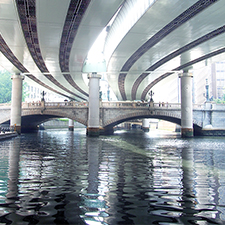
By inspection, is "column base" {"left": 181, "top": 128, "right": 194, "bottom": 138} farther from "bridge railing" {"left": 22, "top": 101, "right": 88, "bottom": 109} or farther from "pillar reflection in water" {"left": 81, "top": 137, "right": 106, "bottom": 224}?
"pillar reflection in water" {"left": 81, "top": 137, "right": 106, "bottom": 224}

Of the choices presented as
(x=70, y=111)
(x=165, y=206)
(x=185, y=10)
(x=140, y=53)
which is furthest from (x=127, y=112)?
(x=165, y=206)

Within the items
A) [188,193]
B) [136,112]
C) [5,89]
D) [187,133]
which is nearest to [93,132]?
[136,112]

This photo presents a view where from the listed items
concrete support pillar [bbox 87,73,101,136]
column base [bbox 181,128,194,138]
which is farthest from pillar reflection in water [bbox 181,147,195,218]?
column base [bbox 181,128,194,138]

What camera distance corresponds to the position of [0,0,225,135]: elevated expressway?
16.5m

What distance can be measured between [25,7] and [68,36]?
18.7ft

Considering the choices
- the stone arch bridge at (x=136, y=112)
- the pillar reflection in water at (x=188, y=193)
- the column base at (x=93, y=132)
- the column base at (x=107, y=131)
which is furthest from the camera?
the column base at (x=107, y=131)

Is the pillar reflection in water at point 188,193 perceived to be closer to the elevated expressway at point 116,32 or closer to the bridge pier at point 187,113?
the elevated expressway at point 116,32

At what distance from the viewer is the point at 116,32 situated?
23.6 m

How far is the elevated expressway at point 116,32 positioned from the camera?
651 inches

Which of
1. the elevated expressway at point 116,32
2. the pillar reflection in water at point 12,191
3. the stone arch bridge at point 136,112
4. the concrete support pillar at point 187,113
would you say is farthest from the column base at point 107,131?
the pillar reflection in water at point 12,191

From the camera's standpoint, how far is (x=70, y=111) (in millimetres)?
39094

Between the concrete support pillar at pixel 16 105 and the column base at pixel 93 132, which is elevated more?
the concrete support pillar at pixel 16 105

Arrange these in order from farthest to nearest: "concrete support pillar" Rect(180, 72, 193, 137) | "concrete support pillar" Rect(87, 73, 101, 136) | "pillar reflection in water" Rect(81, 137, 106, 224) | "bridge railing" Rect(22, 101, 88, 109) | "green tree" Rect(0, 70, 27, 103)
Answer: "green tree" Rect(0, 70, 27, 103) → "bridge railing" Rect(22, 101, 88, 109) → "concrete support pillar" Rect(180, 72, 193, 137) → "concrete support pillar" Rect(87, 73, 101, 136) → "pillar reflection in water" Rect(81, 137, 106, 224)

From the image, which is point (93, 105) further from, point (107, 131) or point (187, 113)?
point (187, 113)
